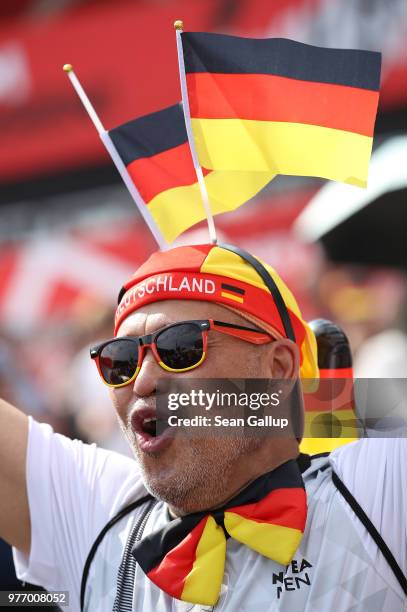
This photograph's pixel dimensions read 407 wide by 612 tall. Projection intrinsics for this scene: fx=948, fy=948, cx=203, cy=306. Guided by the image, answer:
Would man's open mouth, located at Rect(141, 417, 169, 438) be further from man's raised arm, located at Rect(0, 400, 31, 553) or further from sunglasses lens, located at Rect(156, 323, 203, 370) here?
man's raised arm, located at Rect(0, 400, 31, 553)

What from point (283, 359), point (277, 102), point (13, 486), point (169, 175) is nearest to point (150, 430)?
point (283, 359)

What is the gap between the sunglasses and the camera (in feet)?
7.73

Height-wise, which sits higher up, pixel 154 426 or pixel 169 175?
pixel 169 175

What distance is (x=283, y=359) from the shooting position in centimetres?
250

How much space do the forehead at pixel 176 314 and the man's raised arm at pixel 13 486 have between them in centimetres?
49

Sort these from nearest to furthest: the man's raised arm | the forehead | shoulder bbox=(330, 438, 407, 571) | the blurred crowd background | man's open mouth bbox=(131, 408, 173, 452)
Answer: shoulder bbox=(330, 438, 407, 571)
man's open mouth bbox=(131, 408, 173, 452)
the forehead
the man's raised arm
the blurred crowd background

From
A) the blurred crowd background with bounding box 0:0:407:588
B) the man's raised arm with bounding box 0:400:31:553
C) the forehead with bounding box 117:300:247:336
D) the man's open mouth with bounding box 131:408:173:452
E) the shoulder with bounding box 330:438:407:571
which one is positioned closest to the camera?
the shoulder with bounding box 330:438:407:571

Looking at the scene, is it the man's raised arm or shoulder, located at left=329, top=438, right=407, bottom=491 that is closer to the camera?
shoulder, located at left=329, top=438, right=407, bottom=491

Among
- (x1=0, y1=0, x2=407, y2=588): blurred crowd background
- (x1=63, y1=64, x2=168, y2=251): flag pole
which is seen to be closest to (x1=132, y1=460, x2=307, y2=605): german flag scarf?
(x1=63, y1=64, x2=168, y2=251): flag pole

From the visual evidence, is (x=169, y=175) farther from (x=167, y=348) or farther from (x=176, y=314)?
(x=167, y=348)

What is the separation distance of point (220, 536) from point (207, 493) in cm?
11

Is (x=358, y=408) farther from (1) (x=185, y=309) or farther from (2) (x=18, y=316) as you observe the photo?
(2) (x=18, y=316)

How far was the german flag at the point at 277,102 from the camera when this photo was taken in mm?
2516

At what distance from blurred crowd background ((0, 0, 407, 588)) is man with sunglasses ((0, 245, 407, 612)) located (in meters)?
3.97
